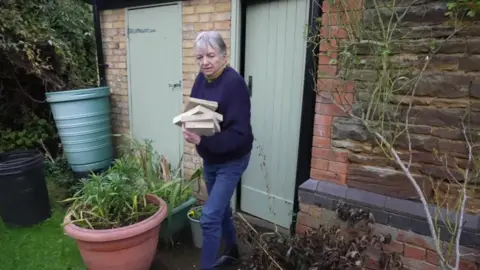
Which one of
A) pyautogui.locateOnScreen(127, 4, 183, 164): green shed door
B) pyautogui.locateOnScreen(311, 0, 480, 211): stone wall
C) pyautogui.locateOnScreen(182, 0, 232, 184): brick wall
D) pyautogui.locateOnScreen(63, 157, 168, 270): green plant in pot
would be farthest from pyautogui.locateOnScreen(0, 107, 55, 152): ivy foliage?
pyautogui.locateOnScreen(311, 0, 480, 211): stone wall

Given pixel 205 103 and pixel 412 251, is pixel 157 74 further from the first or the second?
pixel 412 251

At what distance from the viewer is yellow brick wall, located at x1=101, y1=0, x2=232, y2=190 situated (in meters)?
3.26

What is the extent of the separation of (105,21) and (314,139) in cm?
341

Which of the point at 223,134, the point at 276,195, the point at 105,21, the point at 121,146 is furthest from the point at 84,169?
the point at 223,134

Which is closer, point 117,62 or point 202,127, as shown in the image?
point 202,127

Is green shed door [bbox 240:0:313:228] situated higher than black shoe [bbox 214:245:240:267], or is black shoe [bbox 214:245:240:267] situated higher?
green shed door [bbox 240:0:313:228]

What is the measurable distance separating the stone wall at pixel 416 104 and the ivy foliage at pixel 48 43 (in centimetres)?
371

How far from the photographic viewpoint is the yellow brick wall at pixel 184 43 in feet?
10.7

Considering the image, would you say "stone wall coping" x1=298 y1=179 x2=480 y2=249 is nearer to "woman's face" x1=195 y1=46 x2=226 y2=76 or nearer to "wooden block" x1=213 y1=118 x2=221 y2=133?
"wooden block" x1=213 y1=118 x2=221 y2=133

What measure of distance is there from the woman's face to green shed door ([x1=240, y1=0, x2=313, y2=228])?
0.98 m

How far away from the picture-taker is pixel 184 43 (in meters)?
3.61

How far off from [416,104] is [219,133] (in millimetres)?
1208

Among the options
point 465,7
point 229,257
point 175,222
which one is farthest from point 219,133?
point 465,7

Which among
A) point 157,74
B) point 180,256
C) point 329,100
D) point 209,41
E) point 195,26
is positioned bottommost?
point 180,256
